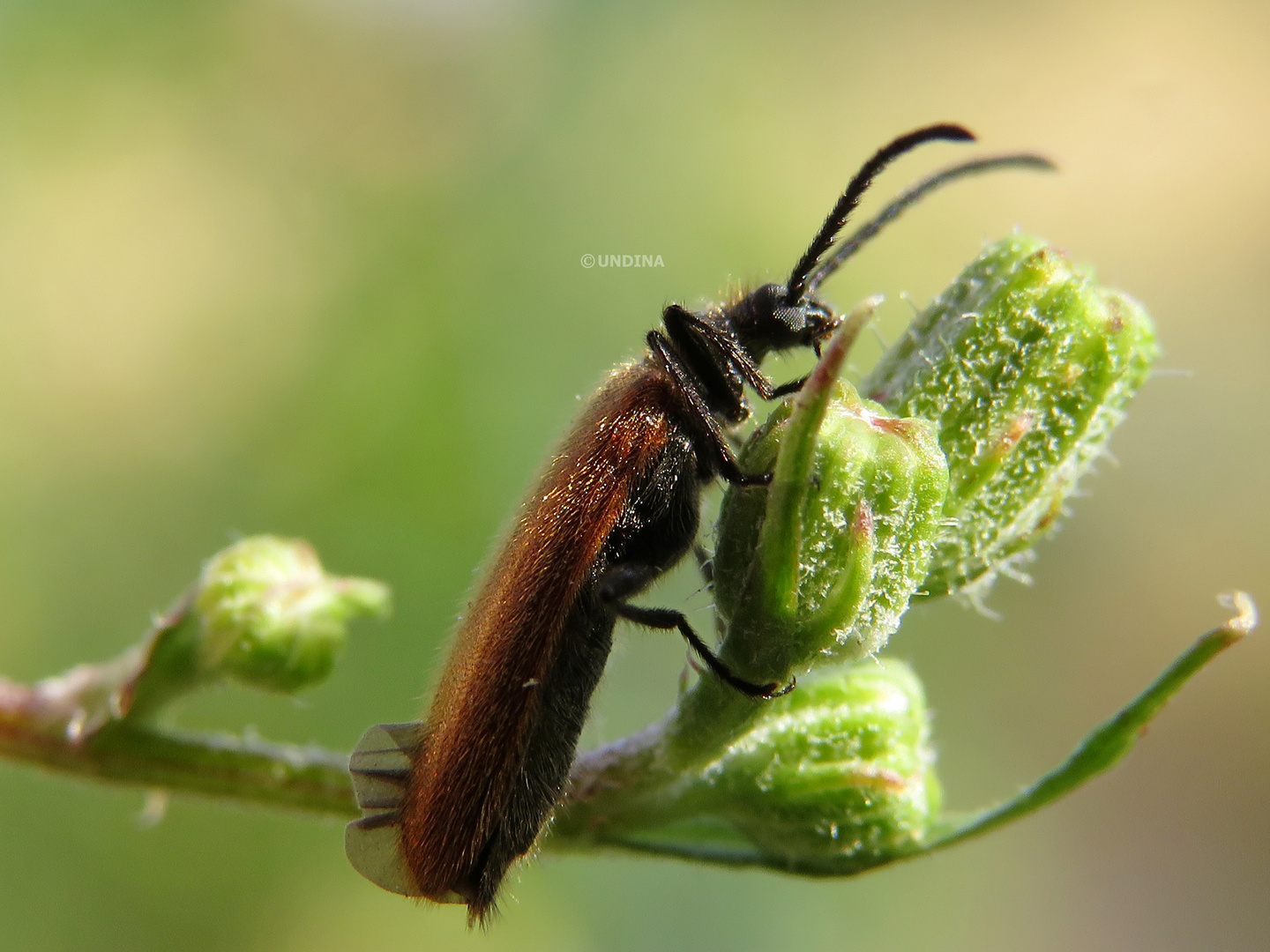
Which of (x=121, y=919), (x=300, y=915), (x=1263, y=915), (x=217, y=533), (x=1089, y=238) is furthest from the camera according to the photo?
(x=1089, y=238)

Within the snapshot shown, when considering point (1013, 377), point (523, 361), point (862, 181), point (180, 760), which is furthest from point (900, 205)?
point (523, 361)

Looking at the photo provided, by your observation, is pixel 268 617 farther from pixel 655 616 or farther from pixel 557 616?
pixel 655 616

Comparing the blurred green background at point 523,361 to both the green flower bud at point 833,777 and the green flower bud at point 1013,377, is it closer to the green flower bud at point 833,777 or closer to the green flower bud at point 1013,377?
the green flower bud at point 833,777

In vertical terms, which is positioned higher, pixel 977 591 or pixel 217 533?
pixel 977 591

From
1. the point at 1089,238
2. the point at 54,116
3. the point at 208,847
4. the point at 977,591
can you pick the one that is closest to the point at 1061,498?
the point at 977,591

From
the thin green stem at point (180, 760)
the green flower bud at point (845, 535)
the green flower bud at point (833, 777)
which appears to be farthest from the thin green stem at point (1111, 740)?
the thin green stem at point (180, 760)

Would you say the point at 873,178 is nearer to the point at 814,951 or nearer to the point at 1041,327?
the point at 1041,327

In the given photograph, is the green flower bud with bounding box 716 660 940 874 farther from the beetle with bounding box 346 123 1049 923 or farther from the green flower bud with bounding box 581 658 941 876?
the beetle with bounding box 346 123 1049 923
